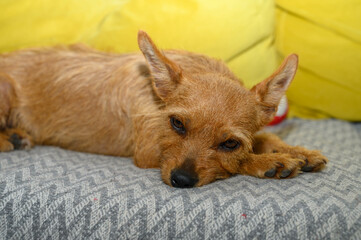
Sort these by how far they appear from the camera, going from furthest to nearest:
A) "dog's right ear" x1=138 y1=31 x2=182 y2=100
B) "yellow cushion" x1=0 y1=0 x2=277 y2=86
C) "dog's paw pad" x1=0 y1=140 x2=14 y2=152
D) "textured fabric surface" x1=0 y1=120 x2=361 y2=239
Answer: "yellow cushion" x1=0 y1=0 x2=277 y2=86
"dog's paw pad" x1=0 y1=140 x2=14 y2=152
"dog's right ear" x1=138 y1=31 x2=182 y2=100
"textured fabric surface" x1=0 y1=120 x2=361 y2=239

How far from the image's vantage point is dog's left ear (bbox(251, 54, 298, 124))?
2393mm

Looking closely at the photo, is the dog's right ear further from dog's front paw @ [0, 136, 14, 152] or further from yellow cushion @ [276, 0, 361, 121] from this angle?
yellow cushion @ [276, 0, 361, 121]

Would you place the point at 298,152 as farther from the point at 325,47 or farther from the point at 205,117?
the point at 325,47

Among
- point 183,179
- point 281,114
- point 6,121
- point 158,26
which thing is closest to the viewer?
point 183,179

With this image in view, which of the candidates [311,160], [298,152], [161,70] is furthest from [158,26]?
[311,160]

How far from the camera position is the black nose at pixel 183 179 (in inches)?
86.3

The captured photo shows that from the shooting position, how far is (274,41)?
4012 millimetres

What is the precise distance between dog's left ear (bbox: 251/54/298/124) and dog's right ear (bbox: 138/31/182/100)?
1.95 ft

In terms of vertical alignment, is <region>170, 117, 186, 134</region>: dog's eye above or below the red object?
above

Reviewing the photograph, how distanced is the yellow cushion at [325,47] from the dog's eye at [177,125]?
2.11 meters

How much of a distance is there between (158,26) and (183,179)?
6.33 feet

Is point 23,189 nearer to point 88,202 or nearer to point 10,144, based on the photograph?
point 88,202

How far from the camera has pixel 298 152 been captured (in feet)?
8.29

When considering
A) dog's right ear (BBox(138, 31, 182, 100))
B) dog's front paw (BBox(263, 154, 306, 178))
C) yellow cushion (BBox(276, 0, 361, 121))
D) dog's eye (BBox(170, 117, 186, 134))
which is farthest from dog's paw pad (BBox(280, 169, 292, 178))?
yellow cushion (BBox(276, 0, 361, 121))
